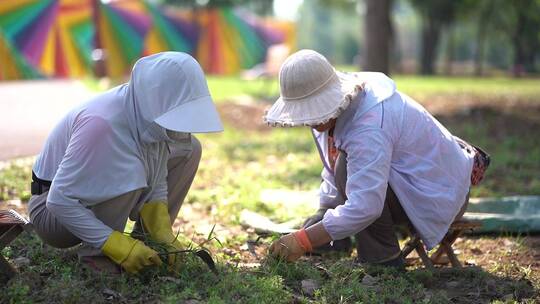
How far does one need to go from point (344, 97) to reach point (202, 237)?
124cm

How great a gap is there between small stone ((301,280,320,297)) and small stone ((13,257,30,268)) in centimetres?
117

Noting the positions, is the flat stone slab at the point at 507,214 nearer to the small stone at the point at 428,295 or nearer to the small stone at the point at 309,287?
the small stone at the point at 428,295

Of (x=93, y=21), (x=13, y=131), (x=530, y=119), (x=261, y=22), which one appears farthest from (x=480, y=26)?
(x=13, y=131)

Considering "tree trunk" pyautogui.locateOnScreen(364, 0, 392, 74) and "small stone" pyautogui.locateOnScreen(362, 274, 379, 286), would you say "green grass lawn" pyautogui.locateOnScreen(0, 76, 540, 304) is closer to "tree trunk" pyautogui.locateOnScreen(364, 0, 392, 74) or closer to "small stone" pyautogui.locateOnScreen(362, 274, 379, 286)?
"small stone" pyautogui.locateOnScreen(362, 274, 379, 286)

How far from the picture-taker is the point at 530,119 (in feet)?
27.0

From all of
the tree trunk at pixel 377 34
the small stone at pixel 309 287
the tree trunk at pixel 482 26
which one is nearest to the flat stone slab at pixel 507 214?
the small stone at pixel 309 287

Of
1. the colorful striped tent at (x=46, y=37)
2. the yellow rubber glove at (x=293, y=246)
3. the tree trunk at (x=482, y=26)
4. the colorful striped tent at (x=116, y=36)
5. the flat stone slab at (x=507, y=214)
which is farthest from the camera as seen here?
the tree trunk at (x=482, y=26)

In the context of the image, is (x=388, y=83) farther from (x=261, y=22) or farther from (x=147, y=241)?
(x=261, y=22)

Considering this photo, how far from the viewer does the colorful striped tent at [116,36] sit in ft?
50.9

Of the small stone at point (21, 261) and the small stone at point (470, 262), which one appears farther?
the small stone at point (470, 262)

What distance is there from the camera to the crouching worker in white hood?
2.38 m

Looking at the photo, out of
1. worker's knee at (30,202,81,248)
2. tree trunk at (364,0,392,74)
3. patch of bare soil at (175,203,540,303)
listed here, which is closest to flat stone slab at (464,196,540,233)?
patch of bare soil at (175,203,540,303)

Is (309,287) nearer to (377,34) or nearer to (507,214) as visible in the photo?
(507,214)

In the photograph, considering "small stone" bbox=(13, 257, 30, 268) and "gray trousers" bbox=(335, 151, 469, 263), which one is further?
"gray trousers" bbox=(335, 151, 469, 263)
